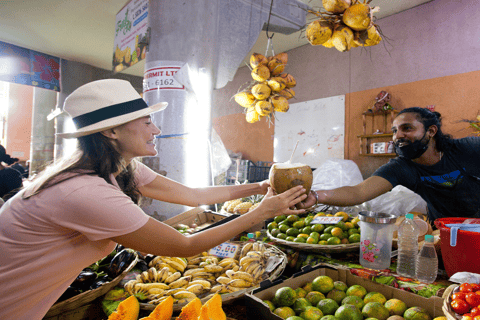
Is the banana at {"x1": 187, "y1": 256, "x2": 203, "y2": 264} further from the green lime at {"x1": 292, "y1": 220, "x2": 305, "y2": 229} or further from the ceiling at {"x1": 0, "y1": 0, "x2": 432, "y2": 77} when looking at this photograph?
the ceiling at {"x1": 0, "y1": 0, "x2": 432, "y2": 77}

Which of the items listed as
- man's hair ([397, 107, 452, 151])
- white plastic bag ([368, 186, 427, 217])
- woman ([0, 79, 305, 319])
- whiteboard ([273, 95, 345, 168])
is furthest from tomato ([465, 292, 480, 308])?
whiteboard ([273, 95, 345, 168])

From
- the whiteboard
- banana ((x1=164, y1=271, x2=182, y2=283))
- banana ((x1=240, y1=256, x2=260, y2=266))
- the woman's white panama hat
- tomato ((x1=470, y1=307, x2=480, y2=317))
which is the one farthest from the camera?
the whiteboard

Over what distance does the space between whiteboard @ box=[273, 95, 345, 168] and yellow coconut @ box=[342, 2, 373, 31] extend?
3406 mm

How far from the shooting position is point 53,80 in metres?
7.49

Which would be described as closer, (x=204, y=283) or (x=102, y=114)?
(x=102, y=114)

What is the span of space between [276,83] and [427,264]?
2.12m

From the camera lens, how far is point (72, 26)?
5918 millimetres

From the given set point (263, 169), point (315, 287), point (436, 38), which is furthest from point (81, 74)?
point (315, 287)

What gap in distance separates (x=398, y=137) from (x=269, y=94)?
56.9 inches

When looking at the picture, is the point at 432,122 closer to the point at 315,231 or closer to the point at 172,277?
the point at 315,231

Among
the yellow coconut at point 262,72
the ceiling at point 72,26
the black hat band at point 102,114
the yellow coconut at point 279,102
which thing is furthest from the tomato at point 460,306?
the ceiling at point 72,26

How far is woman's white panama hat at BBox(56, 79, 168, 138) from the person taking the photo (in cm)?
112

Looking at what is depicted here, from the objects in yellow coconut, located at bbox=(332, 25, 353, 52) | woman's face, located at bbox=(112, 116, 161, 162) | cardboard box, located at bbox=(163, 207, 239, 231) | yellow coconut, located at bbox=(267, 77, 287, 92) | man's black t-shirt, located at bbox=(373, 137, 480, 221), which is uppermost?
yellow coconut, located at bbox=(332, 25, 353, 52)

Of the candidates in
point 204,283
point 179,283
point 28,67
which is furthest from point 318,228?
point 28,67
